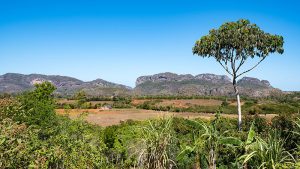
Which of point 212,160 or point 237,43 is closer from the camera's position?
point 212,160

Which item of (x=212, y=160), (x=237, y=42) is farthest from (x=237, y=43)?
(x=212, y=160)

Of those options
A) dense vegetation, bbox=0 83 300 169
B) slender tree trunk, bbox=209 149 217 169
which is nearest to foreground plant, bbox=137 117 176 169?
dense vegetation, bbox=0 83 300 169

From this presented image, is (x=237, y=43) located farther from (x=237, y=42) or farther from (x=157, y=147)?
(x=157, y=147)

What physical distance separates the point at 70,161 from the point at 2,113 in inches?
390

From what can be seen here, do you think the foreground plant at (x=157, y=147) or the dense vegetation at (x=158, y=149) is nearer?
the dense vegetation at (x=158, y=149)

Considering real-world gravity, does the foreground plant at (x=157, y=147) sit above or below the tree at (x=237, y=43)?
below

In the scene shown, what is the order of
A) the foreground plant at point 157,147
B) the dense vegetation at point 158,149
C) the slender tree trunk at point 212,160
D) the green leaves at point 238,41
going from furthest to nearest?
the green leaves at point 238,41 < the slender tree trunk at point 212,160 < the foreground plant at point 157,147 < the dense vegetation at point 158,149

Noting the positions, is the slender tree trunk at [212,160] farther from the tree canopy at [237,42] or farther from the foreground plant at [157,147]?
the tree canopy at [237,42]

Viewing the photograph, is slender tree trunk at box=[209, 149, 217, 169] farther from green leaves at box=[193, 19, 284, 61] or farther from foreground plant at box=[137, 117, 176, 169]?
green leaves at box=[193, 19, 284, 61]

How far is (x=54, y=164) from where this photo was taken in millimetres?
12922

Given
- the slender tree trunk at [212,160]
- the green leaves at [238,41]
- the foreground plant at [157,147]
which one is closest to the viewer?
the foreground plant at [157,147]

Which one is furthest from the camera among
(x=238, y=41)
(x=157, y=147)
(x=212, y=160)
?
(x=238, y=41)

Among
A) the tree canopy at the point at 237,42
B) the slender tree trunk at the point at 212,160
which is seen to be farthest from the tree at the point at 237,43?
the slender tree trunk at the point at 212,160

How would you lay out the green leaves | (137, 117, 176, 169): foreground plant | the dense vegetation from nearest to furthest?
the dense vegetation, (137, 117, 176, 169): foreground plant, the green leaves
